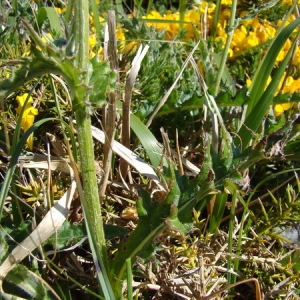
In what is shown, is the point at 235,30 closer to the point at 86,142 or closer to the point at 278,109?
the point at 278,109

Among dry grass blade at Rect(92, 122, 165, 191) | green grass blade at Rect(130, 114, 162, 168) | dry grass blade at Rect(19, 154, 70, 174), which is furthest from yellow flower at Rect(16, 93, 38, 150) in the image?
green grass blade at Rect(130, 114, 162, 168)

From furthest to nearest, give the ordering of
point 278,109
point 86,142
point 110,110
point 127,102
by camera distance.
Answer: point 278,109, point 127,102, point 110,110, point 86,142

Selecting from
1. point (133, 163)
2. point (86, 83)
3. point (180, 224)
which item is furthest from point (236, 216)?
point (86, 83)

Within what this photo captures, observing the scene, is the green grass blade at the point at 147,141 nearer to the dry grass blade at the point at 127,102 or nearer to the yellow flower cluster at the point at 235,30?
the dry grass blade at the point at 127,102

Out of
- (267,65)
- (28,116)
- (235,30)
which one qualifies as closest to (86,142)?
(28,116)

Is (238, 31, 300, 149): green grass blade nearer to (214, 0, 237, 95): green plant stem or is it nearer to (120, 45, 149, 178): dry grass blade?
(214, 0, 237, 95): green plant stem

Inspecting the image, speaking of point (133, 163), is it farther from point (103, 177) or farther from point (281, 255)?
point (281, 255)

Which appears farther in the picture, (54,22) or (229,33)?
(54,22)

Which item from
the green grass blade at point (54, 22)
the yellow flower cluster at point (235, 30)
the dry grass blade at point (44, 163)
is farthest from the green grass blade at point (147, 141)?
the yellow flower cluster at point (235, 30)

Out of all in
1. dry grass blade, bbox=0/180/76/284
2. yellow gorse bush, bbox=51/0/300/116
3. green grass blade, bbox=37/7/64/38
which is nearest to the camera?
dry grass blade, bbox=0/180/76/284
